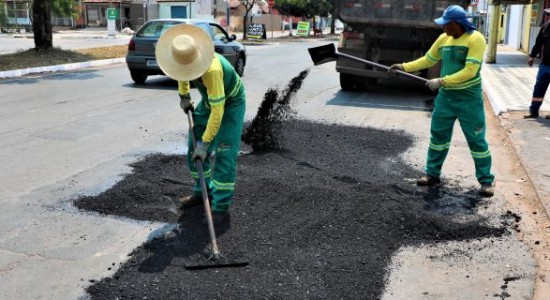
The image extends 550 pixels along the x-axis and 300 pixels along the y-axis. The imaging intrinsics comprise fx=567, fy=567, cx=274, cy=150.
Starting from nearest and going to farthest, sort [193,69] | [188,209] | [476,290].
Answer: [476,290] → [193,69] → [188,209]

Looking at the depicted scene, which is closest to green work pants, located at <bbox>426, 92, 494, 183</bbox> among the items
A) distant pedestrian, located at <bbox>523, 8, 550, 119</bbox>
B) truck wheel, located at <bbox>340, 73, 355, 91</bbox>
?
distant pedestrian, located at <bbox>523, 8, 550, 119</bbox>

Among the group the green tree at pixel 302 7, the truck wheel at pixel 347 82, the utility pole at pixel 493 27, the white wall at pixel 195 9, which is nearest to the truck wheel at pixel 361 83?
the truck wheel at pixel 347 82

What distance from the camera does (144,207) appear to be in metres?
4.82

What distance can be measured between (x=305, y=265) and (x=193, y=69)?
61.6 inches

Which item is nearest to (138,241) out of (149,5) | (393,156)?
(393,156)

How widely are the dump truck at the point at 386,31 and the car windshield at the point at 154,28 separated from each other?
413 cm

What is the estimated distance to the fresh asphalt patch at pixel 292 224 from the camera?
3.52m

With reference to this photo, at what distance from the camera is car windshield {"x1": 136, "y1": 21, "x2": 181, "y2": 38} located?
42.7ft

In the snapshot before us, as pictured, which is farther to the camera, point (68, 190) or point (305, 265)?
point (68, 190)

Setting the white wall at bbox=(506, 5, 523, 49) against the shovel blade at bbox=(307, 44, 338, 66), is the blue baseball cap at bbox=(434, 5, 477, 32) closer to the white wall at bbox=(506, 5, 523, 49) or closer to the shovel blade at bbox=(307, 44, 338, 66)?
the shovel blade at bbox=(307, 44, 338, 66)

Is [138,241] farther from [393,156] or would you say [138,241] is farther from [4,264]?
[393,156]

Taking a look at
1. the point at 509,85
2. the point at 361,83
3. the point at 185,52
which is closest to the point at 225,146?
the point at 185,52

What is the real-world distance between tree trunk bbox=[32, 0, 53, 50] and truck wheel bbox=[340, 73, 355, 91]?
1067cm

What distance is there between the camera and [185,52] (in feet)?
13.0
